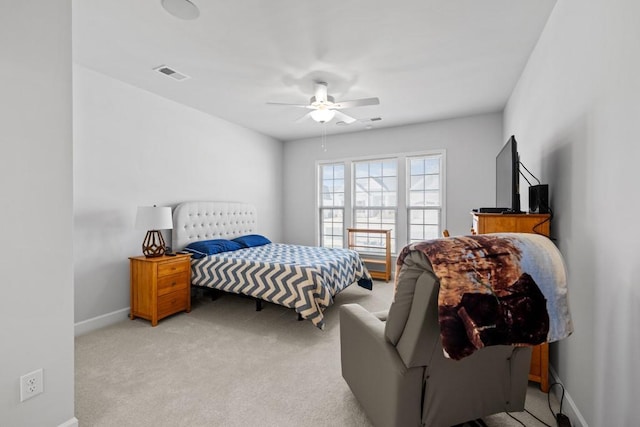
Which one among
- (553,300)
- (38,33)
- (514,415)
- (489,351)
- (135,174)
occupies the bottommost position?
(514,415)

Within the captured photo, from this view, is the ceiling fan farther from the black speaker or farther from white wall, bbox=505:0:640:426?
the black speaker

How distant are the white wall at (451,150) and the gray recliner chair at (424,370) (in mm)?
3659

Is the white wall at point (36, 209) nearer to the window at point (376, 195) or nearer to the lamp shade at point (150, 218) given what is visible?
the lamp shade at point (150, 218)

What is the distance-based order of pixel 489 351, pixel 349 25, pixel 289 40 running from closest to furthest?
pixel 489 351 → pixel 349 25 → pixel 289 40

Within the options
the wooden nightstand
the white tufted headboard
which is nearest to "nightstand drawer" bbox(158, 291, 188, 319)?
the wooden nightstand

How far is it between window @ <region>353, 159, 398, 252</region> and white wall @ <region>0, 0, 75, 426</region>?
15.4 ft

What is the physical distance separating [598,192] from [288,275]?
2492 mm

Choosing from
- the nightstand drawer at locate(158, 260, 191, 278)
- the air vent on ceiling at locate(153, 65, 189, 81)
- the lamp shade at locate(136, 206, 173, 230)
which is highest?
the air vent on ceiling at locate(153, 65, 189, 81)

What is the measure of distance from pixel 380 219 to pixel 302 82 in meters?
3.07

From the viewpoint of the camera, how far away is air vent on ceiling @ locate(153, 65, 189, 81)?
3050mm

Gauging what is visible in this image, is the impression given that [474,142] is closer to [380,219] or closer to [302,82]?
[380,219]

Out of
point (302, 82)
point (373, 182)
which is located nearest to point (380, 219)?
→ point (373, 182)

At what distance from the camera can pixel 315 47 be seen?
263 cm

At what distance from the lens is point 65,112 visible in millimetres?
1590
